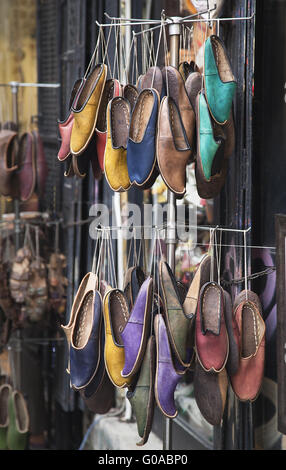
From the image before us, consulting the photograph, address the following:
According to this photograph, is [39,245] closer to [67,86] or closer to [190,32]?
[67,86]

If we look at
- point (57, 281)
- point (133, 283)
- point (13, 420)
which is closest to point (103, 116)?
point (133, 283)

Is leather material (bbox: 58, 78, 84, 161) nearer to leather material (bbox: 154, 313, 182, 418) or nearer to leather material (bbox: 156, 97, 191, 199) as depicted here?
leather material (bbox: 156, 97, 191, 199)

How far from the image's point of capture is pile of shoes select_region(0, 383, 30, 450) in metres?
3.47

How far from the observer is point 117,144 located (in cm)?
229

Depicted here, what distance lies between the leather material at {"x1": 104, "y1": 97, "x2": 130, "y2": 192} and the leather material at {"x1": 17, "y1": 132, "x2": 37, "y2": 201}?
4.20 feet

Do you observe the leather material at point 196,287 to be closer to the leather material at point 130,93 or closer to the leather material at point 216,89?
the leather material at point 216,89

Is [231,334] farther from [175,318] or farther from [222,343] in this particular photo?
[175,318]

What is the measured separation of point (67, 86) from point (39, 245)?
767mm

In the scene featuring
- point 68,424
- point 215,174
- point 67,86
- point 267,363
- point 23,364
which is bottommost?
point 68,424

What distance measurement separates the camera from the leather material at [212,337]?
2.18 m

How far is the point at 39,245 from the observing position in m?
3.66

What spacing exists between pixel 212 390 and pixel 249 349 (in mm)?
165

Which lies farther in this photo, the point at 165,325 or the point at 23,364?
the point at 23,364

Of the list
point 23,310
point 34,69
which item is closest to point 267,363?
point 23,310
